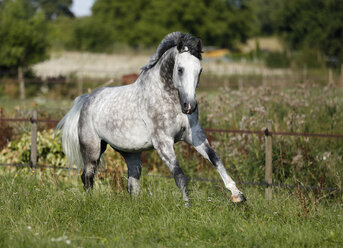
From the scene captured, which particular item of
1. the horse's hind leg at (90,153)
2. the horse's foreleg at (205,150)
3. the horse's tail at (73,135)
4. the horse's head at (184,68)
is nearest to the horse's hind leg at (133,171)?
the horse's hind leg at (90,153)

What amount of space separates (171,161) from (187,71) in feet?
3.14

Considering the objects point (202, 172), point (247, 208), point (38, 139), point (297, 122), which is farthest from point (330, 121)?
point (38, 139)

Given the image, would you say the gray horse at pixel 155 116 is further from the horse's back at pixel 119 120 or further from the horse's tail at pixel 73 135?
the horse's tail at pixel 73 135

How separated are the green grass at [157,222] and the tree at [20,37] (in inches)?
757

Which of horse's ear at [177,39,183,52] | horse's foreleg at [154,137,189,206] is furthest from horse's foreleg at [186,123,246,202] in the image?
horse's ear at [177,39,183,52]

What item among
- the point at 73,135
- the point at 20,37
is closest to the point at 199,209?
the point at 73,135

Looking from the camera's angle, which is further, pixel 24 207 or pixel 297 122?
pixel 297 122

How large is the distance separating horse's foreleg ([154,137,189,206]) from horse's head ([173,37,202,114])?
49cm

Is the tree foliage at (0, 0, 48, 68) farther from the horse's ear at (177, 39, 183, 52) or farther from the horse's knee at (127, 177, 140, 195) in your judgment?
the horse's ear at (177, 39, 183, 52)

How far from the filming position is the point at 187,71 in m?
4.96

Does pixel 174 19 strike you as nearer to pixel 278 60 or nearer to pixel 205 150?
pixel 278 60

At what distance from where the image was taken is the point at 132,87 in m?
5.82

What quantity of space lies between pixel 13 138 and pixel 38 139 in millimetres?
787

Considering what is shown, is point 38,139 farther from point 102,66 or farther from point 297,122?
point 102,66
